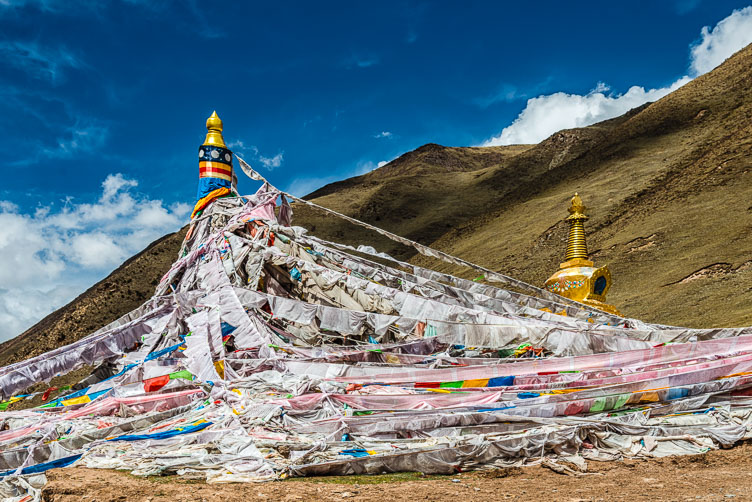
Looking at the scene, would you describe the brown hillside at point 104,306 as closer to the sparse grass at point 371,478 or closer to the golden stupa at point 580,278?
the golden stupa at point 580,278

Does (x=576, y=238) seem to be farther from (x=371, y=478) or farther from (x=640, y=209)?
(x=640, y=209)

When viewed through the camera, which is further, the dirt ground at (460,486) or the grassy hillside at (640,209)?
the grassy hillside at (640,209)

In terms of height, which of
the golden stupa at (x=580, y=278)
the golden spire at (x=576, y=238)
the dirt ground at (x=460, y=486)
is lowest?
the dirt ground at (x=460, y=486)

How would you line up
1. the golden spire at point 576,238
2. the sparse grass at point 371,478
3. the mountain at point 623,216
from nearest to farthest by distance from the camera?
the sparse grass at point 371,478, the golden spire at point 576,238, the mountain at point 623,216

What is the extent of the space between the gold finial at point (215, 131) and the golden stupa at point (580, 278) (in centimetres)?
798

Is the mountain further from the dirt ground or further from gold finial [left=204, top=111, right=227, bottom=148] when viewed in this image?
gold finial [left=204, top=111, right=227, bottom=148]

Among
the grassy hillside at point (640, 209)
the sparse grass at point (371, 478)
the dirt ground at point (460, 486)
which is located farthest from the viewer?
the grassy hillside at point (640, 209)

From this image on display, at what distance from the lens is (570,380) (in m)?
6.16

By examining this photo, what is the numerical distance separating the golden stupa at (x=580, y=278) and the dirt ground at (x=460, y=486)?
835 cm

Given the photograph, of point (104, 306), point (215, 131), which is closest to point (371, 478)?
point (215, 131)

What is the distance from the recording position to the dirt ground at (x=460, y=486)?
3820 mm

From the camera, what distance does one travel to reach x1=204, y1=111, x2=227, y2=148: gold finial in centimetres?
1225

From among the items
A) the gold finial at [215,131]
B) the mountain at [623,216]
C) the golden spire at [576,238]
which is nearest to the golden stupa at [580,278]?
the golden spire at [576,238]

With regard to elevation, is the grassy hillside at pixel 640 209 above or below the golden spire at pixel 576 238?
above
